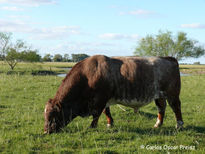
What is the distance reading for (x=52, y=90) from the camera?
1603cm

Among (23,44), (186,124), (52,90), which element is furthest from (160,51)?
(186,124)

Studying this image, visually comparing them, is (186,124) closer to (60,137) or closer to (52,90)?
(60,137)


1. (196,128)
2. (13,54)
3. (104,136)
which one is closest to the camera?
(104,136)

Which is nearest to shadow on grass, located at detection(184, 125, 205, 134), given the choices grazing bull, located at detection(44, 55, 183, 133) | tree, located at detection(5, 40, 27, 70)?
grazing bull, located at detection(44, 55, 183, 133)

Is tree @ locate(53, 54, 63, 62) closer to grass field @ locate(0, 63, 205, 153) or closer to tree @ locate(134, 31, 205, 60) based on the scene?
tree @ locate(134, 31, 205, 60)

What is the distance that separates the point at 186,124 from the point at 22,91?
34.9 feet

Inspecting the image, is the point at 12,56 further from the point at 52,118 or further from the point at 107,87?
the point at 107,87

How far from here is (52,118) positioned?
22.2ft

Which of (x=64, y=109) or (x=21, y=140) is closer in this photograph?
(x=21, y=140)

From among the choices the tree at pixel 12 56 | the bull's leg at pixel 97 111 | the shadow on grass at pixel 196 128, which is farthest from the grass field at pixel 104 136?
the tree at pixel 12 56

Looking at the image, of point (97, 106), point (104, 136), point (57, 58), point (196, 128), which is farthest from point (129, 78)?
point (57, 58)

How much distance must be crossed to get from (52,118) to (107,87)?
185 cm

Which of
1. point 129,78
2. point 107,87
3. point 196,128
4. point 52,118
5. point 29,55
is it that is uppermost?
point 29,55

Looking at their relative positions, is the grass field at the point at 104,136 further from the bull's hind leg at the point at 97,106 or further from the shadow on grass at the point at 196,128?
the bull's hind leg at the point at 97,106
